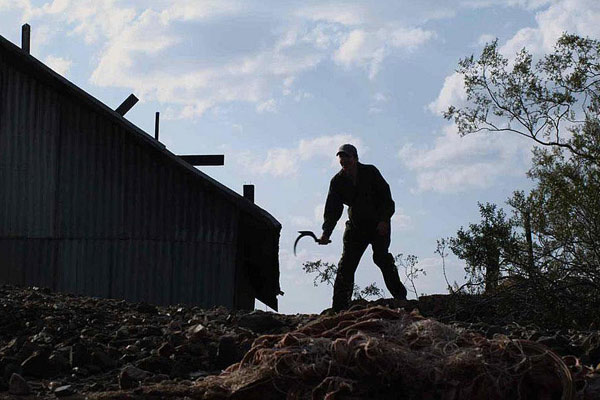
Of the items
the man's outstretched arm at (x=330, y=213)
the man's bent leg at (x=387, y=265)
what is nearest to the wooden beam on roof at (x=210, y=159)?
the man's outstretched arm at (x=330, y=213)

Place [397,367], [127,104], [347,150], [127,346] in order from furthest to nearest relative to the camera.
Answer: [127,104] < [347,150] < [127,346] < [397,367]

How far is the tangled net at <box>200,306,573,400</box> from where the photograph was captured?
5.29 meters

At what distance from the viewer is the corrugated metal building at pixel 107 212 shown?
17.2 meters

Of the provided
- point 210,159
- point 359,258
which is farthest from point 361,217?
point 210,159

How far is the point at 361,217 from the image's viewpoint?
11398mm

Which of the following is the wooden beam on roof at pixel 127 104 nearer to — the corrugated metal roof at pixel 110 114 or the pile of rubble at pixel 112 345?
the corrugated metal roof at pixel 110 114

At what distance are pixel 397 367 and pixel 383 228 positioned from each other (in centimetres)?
584

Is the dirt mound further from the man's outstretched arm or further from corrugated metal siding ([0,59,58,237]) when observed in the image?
corrugated metal siding ([0,59,58,237])

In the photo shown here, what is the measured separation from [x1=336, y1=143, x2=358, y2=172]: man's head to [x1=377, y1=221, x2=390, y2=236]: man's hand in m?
0.79

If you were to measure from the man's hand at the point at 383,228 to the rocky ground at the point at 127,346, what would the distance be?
2.15m

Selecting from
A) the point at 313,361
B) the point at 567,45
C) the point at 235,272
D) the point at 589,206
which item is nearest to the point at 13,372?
the point at 313,361

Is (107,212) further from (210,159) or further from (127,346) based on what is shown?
(127,346)

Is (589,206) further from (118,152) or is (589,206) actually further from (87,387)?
(118,152)

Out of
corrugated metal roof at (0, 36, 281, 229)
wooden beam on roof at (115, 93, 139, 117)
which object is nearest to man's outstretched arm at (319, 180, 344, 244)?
corrugated metal roof at (0, 36, 281, 229)
